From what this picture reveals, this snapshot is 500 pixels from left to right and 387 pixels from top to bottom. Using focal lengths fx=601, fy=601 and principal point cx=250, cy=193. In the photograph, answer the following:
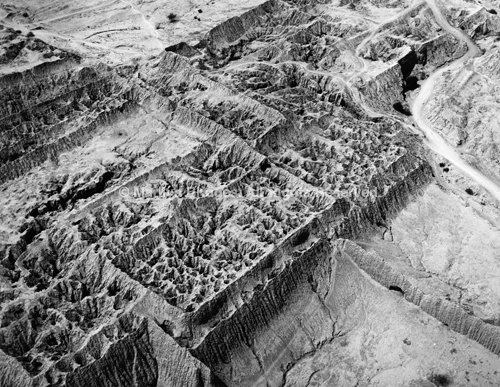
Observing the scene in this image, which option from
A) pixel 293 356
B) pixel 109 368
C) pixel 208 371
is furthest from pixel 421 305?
pixel 109 368

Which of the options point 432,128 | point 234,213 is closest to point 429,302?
point 234,213

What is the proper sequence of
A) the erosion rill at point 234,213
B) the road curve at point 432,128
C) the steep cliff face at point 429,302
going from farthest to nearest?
the road curve at point 432,128 → the steep cliff face at point 429,302 → the erosion rill at point 234,213

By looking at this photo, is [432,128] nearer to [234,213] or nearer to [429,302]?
[429,302]

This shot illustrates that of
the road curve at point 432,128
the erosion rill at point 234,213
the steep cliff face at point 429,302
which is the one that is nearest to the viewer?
the erosion rill at point 234,213

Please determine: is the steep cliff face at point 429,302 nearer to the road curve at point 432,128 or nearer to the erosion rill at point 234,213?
the erosion rill at point 234,213

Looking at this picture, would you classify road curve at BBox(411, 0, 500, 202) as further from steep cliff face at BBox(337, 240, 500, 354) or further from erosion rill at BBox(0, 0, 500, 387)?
steep cliff face at BBox(337, 240, 500, 354)

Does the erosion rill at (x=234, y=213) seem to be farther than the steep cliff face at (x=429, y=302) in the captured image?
No

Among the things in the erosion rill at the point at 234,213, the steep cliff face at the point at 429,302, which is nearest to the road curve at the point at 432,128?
the erosion rill at the point at 234,213

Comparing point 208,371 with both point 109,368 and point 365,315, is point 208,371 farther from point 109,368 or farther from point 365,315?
point 365,315
